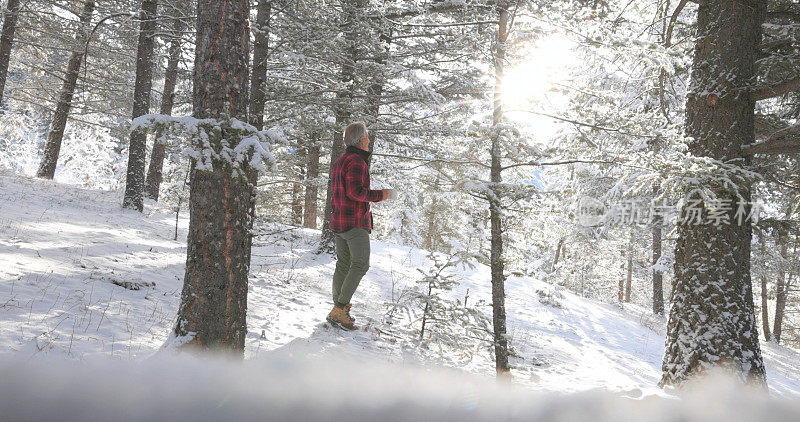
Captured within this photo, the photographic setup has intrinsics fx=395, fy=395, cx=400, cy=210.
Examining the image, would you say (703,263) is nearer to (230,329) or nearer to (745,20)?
(745,20)

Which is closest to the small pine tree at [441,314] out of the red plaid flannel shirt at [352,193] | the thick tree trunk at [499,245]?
the thick tree trunk at [499,245]

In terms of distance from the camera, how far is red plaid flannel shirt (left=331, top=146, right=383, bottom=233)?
4.38 meters

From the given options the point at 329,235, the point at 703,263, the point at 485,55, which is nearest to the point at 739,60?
the point at 703,263

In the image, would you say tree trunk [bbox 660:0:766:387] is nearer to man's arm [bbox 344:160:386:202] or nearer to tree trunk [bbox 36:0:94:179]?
man's arm [bbox 344:160:386:202]

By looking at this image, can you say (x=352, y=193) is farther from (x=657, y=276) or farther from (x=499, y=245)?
(x=657, y=276)

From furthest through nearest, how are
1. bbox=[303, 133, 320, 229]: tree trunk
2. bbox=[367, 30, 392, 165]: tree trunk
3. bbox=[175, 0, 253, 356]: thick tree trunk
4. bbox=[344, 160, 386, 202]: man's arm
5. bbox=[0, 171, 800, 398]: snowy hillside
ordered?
bbox=[303, 133, 320, 229]: tree trunk, bbox=[367, 30, 392, 165]: tree trunk, bbox=[344, 160, 386, 202]: man's arm, bbox=[0, 171, 800, 398]: snowy hillside, bbox=[175, 0, 253, 356]: thick tree trunk

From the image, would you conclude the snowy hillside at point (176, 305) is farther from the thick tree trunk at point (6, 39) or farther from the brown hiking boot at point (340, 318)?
the thick tree trunk at point (6, 39)

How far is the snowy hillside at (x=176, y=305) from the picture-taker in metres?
3.26

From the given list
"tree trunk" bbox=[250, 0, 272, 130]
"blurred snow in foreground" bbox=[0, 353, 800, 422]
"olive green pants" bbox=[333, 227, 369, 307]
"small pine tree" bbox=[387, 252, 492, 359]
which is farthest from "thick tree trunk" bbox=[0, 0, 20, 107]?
"blurred snow in foreground" bbox=[0, 353, 800, 422]

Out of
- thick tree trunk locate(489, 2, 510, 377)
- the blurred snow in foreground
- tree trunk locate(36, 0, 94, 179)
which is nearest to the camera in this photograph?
the blurred snow in foreground

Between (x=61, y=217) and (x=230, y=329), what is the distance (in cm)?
740

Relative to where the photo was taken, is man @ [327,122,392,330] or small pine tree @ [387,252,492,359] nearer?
man @ [327,122,392,330]

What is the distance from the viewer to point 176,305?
183 inches

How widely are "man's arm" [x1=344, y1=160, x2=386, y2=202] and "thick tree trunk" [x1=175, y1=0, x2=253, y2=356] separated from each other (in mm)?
1504
